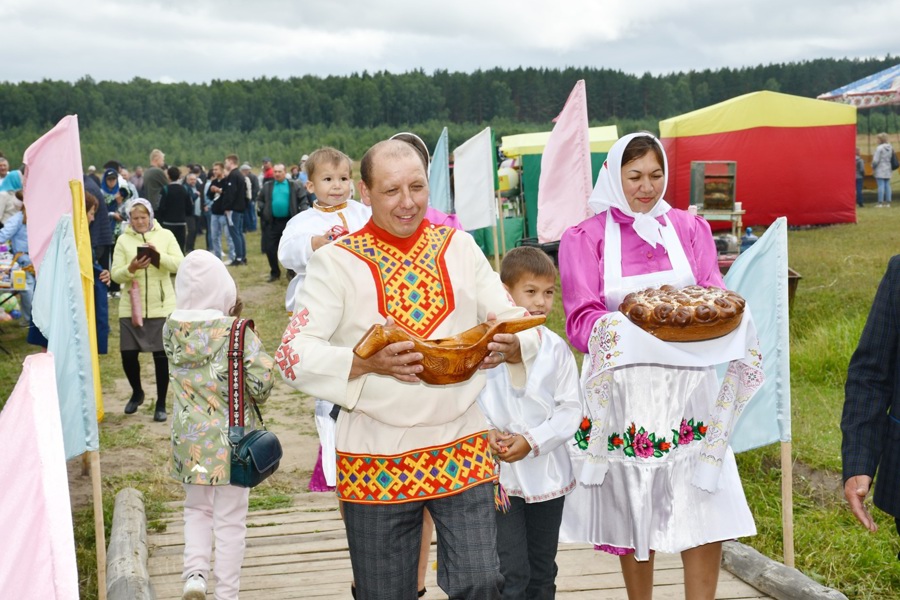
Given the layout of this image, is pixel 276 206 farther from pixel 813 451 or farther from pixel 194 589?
pixel 194 589

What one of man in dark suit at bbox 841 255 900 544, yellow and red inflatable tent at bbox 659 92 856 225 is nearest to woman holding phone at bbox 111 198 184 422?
man in dark suit at bbox 841 255 900 544

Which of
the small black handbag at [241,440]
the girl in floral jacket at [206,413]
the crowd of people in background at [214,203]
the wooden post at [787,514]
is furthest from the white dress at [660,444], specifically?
the crowd of people in background at [214,203]

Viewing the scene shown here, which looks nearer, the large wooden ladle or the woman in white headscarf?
the large wooden ladle

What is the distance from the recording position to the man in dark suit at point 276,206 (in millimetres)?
17188

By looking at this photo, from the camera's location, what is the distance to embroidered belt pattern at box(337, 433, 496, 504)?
3.02 metres

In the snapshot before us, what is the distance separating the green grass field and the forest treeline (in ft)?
127

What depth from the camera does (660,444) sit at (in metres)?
3.76

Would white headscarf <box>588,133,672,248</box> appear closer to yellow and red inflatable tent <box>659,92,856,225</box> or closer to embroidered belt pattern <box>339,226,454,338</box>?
embroidered belt pattern <box>339,226,454,338</box>

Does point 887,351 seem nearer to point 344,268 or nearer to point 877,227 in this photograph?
point 344,268

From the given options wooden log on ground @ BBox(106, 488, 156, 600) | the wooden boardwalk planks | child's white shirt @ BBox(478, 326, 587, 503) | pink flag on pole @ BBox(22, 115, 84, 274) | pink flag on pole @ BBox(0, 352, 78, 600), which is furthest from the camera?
pink flag on pole @ BBox(22, 115, 84, 274)

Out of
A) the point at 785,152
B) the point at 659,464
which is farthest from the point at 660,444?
the point at 785,152

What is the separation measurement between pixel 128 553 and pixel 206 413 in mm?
1008

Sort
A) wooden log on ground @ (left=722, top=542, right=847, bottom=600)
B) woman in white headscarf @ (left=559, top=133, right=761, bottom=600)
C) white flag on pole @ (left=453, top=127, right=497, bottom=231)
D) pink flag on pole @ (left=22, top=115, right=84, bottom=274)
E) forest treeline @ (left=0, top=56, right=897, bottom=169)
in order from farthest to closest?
forest treeline @ (left=0, top=56, right=897, bottom=169), white flag on pole @ (left=453, top=127, right=497, bottom=231), pink flag on pole @ (left=22, top=115, right=84, bottom=274), wooden log on ground @ (left=722, top=542, right=847, bottom=600), woman in white headscarf @ (left=559, top=133, right=761, bottom=600)

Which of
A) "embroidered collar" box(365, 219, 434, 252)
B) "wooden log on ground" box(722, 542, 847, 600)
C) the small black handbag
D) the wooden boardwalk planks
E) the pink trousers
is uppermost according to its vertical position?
"embroidered collar" box(365, 219, 434, 252)
